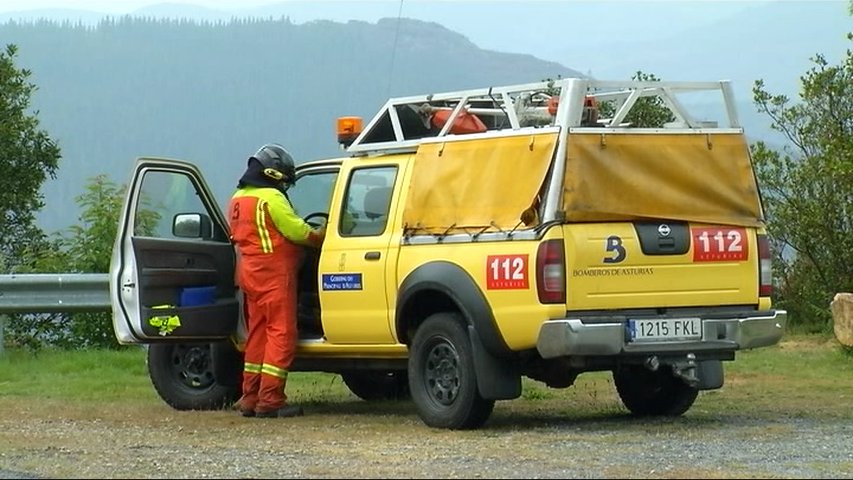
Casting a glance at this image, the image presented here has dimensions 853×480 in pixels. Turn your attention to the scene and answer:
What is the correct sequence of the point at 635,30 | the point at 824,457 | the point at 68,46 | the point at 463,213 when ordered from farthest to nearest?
the point at 68,46 < the point at 635,30 < the point at 463,213 < the point at 824,457

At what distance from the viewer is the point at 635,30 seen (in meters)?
79.3

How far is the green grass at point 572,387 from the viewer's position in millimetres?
11930

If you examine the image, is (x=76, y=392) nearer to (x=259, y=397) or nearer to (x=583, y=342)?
(x=259, y=397)

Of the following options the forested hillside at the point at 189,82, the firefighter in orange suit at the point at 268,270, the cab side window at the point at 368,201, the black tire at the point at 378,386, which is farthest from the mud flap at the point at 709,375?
the forested hillside at the point at 189,82

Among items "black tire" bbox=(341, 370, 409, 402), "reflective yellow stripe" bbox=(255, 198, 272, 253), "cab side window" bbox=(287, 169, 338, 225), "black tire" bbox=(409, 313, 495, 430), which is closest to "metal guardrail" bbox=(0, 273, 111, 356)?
"black tire" bbox=(341, 370, 409, 402)

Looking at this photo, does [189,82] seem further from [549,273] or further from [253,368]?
[549,273]

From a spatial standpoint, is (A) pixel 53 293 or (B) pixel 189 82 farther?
(B) pixel 189 82

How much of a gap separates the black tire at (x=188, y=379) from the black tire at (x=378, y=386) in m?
1.09

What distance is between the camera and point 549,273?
957cm

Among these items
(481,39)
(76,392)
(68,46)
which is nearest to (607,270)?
(76,392)

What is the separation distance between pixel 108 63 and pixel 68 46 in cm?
426

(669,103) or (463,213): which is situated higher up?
(669,103)

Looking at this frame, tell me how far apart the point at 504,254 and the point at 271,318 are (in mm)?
2094

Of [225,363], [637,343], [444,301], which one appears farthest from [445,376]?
[225,363]
